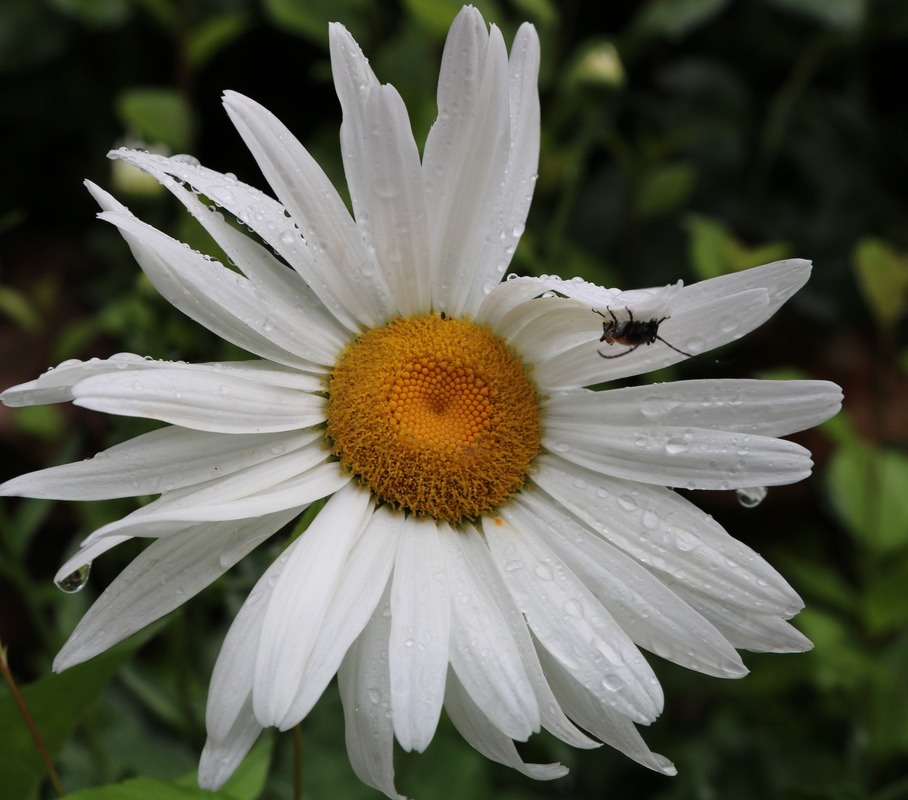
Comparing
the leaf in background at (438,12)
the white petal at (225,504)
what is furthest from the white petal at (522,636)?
the leaf in background at (438,12)

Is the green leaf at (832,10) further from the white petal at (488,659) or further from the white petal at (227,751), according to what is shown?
the white petal at (227,751)

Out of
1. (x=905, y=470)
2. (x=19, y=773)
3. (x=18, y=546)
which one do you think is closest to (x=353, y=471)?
(x=19, y=773)

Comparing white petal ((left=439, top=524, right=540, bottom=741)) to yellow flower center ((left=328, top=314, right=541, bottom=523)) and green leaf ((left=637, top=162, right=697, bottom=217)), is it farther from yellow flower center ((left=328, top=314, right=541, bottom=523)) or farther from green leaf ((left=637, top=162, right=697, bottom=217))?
green leaf ((left=637, top=162, right=697, bottom=217))

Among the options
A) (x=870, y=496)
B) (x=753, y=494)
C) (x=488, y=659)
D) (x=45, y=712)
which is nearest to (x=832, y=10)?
(x=870, y=496)

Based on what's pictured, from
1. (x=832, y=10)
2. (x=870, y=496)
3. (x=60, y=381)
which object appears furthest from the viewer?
(x=832, y=10)

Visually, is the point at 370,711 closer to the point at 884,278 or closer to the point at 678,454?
the point at 678,454

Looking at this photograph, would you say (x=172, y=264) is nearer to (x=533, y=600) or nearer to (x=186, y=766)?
(x=533, y=600)
